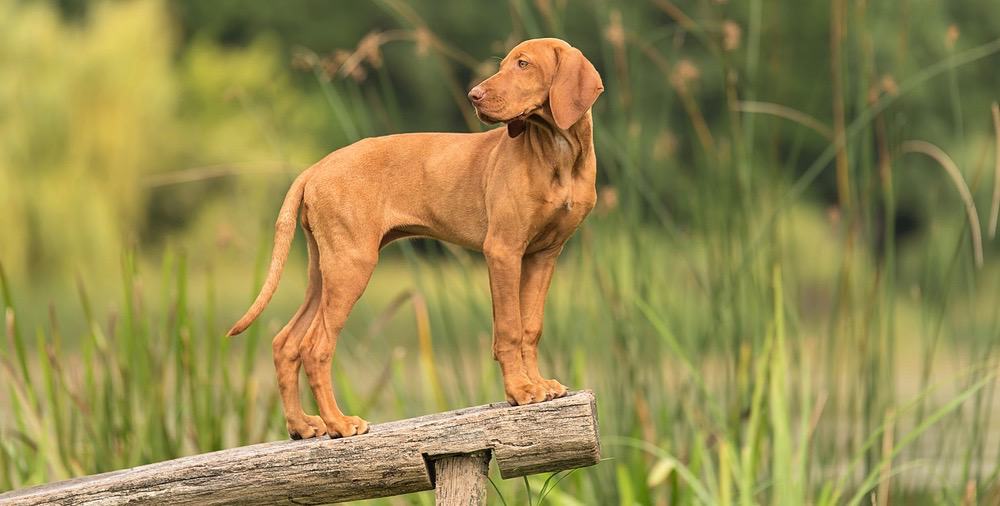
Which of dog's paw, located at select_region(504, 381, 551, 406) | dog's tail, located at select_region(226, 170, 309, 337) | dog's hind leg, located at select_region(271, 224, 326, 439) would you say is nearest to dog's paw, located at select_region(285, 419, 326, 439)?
dog's hind leg, located at select_region(271, 224, 326, 439)

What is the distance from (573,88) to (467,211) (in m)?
0.30

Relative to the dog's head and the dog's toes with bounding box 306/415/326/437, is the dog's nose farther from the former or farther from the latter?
the dog's toes with bounding box 306/415/326/437

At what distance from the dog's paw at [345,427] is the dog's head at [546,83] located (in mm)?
602

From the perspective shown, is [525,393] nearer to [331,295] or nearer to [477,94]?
[331,295]

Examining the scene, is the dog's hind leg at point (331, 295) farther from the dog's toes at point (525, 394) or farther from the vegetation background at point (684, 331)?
the vegetation background at point (684, 331)

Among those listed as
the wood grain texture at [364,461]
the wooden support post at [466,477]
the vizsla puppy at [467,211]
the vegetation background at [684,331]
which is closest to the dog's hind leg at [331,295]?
the vizsla puppy at [467,211]

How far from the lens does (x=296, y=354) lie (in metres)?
2.28

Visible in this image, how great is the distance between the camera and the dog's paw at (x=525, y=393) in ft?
7.38

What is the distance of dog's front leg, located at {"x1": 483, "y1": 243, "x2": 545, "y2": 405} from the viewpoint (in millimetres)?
2156

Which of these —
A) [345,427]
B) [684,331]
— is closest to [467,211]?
[345,427]

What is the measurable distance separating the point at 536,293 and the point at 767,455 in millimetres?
1608

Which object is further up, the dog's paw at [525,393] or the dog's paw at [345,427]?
the dog's paw at [525,393]

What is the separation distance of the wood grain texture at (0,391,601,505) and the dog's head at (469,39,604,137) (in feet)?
1.68

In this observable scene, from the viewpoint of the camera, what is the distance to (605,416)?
12.1 feet
